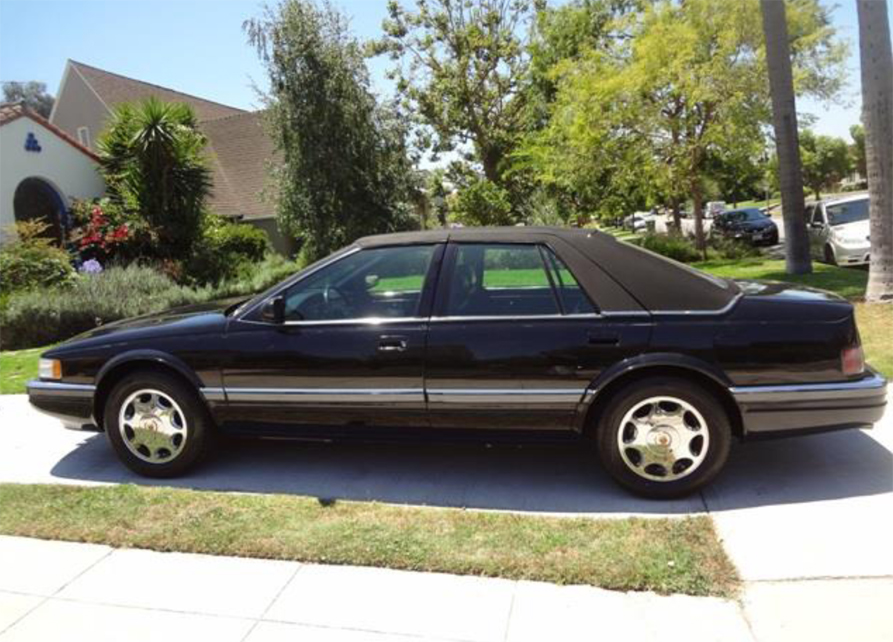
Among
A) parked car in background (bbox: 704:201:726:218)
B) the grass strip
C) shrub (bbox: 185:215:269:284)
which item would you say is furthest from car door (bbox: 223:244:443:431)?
parked car in background (bbox: 704:201:726:218)

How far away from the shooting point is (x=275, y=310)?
4.52 meters

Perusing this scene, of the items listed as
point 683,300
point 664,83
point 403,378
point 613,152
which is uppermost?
point 664,83

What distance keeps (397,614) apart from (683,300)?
227cm

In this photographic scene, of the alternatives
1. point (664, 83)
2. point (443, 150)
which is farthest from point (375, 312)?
point (443, 150)

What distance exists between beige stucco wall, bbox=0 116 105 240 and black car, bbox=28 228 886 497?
12.7m

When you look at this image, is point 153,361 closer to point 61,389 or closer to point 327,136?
point 61,389

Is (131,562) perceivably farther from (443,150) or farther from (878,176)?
(443,150)

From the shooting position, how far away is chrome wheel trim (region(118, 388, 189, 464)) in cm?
476

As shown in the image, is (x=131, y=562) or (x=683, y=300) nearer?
(x=131, y=562)

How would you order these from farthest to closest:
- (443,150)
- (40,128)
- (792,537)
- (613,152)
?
1. (443,150)
2. (613,152)
3. (40,128)
4. (792,537)

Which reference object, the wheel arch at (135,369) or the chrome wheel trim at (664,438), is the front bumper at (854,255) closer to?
the chrome wheel trim at (664,438)

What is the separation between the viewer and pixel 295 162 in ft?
63.8

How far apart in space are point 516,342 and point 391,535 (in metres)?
1.25

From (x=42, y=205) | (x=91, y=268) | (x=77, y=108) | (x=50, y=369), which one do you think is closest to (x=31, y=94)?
(x=77, y=108)
